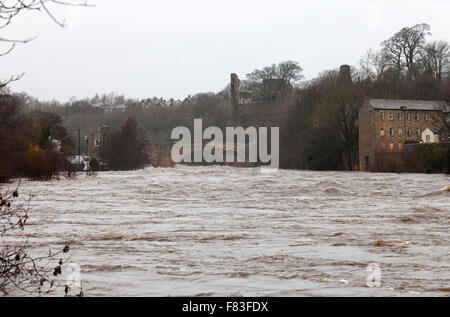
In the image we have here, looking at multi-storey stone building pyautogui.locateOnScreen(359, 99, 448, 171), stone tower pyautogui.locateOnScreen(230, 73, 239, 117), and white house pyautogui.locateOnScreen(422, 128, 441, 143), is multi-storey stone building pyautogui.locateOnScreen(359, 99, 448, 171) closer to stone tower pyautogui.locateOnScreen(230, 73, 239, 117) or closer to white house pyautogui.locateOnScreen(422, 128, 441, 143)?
white house pyautogui.locateOnScreen(422, 128, 441, 143)

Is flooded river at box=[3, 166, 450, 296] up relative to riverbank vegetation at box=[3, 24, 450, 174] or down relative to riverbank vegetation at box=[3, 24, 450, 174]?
down

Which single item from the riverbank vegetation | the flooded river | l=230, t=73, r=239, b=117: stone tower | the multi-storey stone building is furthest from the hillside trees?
the flooded river

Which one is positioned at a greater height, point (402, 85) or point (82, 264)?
point (402, 85)

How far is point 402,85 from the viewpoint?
→ 267 feet

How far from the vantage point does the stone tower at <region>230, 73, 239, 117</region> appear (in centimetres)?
12231

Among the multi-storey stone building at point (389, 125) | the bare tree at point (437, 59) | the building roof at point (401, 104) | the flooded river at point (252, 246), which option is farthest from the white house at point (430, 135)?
the flooded river at point (252, 246)

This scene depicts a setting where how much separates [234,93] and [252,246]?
377ft

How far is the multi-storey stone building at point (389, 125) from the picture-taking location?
2633 inches

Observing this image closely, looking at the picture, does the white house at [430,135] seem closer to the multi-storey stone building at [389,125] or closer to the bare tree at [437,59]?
the multi-storey stone building at [389,125]

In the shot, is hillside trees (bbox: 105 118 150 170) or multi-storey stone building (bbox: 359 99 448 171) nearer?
multi-storey stone building (bbox: 359 99 448 171)

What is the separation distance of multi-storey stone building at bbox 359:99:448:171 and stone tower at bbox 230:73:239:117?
51.8m
